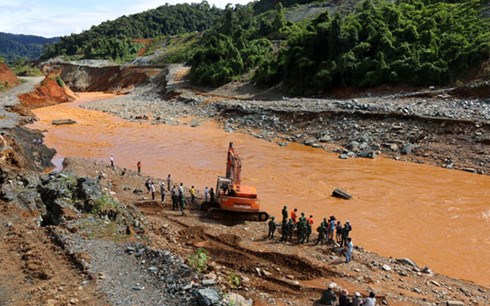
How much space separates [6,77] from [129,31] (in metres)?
Answer: 74.8

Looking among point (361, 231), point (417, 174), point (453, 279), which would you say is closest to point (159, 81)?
point (417, 174)

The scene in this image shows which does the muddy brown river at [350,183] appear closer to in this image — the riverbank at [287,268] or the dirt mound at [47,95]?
the riverbank at [287,268]

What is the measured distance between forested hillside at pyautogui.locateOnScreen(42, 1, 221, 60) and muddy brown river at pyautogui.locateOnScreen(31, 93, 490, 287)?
67.4m

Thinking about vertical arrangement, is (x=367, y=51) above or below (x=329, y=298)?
above

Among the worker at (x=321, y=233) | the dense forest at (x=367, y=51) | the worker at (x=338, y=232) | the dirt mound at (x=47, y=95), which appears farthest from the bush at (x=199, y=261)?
the dirt mound at (x=47, y=95)

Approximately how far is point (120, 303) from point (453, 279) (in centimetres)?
1029

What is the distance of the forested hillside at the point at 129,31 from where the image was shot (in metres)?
99.7

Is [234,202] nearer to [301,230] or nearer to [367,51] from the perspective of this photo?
[301,230]

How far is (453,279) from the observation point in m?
12.9

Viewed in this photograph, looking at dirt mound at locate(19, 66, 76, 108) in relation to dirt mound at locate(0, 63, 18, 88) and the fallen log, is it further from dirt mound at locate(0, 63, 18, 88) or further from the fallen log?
the fallen log

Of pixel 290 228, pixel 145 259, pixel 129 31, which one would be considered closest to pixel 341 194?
pixel 290 228

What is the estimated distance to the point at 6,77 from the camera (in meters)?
56.3

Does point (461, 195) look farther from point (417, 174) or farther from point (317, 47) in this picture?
point (317, 47)

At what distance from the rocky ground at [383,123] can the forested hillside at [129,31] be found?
63459 mm
